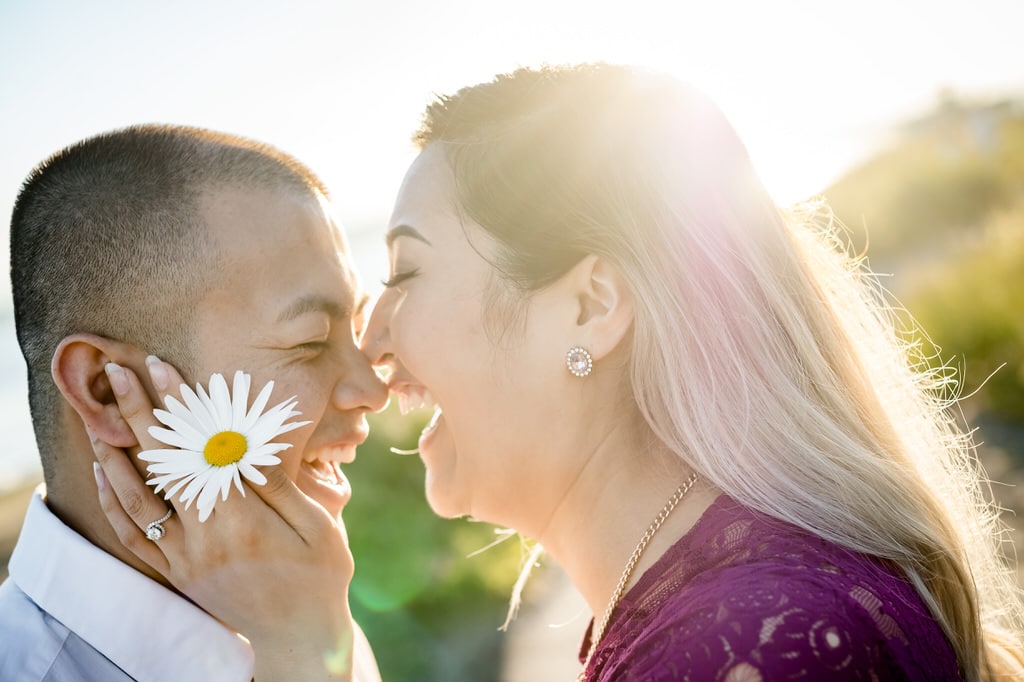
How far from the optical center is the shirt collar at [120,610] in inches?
107

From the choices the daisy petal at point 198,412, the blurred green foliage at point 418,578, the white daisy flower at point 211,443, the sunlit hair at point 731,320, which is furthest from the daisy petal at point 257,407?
the blurred green foliage at point 418,578

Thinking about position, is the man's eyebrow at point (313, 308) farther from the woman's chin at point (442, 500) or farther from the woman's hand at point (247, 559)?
the woman's chin at point (442, 500)

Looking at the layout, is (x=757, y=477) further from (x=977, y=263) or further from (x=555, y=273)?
(x=977, y=263)

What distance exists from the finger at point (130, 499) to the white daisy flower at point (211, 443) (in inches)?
2.6

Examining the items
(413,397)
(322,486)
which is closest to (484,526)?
(413,397)

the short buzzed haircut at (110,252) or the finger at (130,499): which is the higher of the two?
the short buzzed haircut at (110,252)

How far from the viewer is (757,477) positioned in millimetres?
2588

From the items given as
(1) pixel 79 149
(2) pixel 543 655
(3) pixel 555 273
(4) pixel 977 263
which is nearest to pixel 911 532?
(3) pixel 555 273

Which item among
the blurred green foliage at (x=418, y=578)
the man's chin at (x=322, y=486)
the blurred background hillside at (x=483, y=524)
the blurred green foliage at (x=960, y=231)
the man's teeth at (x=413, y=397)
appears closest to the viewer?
the man's chin at (x=322, y=486)

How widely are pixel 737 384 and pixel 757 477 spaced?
1.02 feet

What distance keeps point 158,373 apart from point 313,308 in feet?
1.95

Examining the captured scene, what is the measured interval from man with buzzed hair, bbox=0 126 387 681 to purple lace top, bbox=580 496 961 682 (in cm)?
142

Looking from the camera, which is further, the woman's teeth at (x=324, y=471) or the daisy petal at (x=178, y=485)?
the woman's teeth at (x=324, y=471)

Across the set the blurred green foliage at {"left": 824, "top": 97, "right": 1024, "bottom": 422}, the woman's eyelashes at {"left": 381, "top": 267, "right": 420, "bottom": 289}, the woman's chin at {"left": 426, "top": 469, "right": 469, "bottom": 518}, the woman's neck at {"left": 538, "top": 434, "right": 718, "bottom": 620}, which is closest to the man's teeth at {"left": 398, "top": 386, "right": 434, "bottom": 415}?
the woman's chin at {"left": 426, "top": 469, "right": 469, "bottom": 518}
